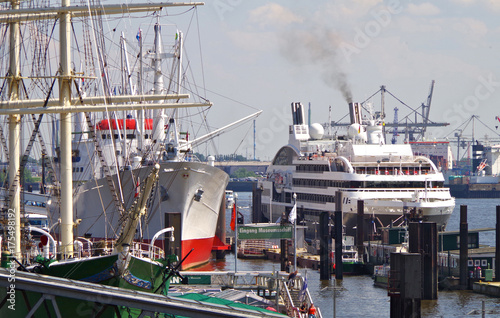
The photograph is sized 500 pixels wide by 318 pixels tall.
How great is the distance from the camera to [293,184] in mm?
85812

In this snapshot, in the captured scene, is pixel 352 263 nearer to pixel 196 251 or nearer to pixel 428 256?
pixel 196 251

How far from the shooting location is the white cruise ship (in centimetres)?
7200

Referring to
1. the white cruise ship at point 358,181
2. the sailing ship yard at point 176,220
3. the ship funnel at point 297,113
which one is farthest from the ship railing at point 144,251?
the ship funnel at point 297,113

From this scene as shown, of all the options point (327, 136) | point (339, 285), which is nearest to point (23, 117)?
point (339, 285)

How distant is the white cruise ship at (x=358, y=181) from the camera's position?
7200 cm

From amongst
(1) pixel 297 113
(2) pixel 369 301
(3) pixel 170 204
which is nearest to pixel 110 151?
(3) pixel 170 204

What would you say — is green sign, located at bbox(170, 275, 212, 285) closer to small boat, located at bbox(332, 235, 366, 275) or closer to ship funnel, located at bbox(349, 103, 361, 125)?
small boat, located at bbox(332, 235, 366, 275)

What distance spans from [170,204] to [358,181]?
2643 cm

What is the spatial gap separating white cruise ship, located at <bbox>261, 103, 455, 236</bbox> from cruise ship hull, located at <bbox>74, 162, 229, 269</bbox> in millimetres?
16408

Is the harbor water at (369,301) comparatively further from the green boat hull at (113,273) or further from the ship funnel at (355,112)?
the ship funnel at (355,112)

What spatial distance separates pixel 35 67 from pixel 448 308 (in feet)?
72.3

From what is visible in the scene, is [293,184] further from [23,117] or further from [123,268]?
[123,268]

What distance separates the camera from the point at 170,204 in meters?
50.9

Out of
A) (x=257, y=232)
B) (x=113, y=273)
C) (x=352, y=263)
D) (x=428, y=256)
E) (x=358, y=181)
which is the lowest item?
(x=352, y=263)
